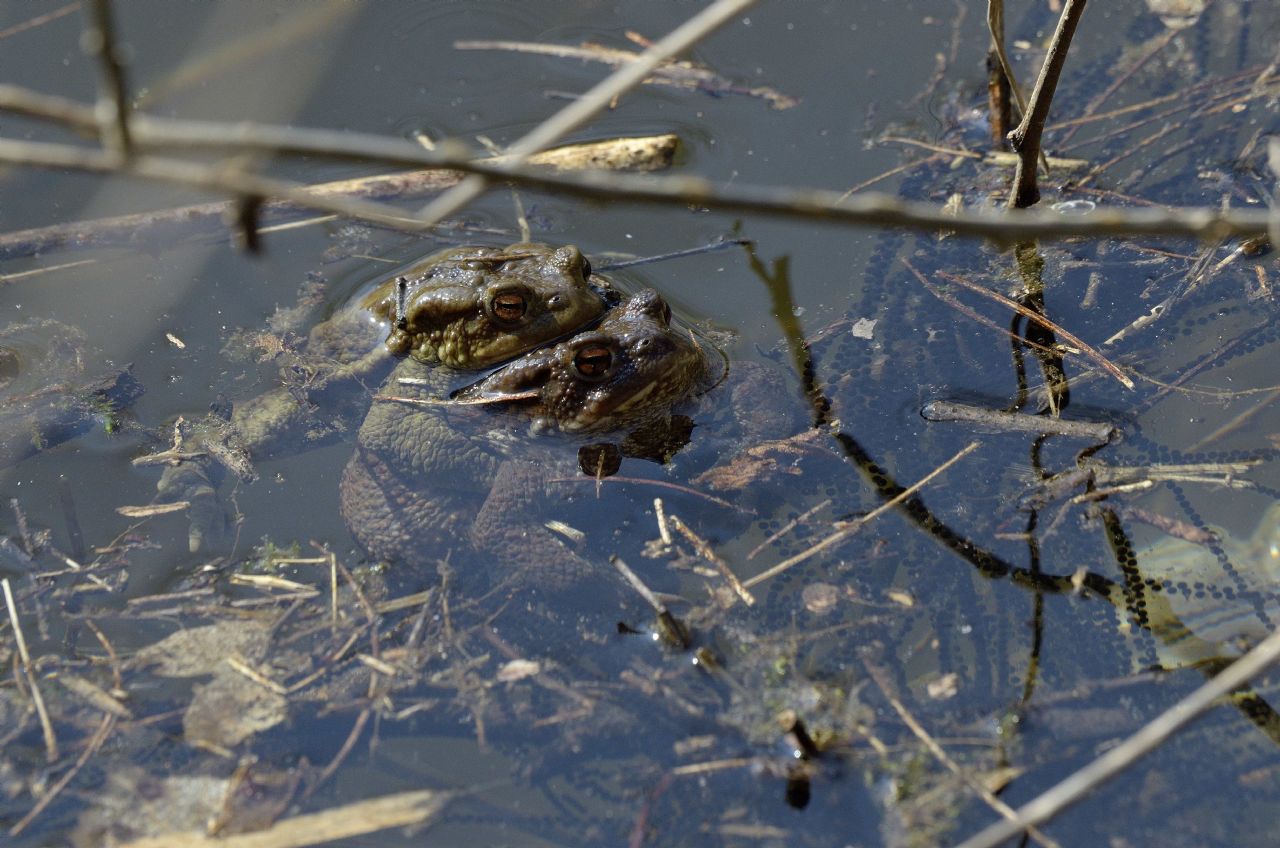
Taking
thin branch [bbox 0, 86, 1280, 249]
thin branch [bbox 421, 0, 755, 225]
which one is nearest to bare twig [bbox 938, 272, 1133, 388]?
thin branch [bbox 0, 86, 1280, 249]

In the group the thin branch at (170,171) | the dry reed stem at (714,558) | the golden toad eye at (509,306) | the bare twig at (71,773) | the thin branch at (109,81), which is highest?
the thin branch at (109,81)

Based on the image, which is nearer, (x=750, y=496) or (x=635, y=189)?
(x=635, y=189)

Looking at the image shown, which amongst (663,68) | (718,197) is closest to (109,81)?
(718,197)

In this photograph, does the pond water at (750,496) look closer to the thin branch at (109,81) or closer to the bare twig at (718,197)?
the bare twig at (718,197)

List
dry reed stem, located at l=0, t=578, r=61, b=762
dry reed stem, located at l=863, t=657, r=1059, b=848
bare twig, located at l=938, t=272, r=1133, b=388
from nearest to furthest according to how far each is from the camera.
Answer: dry reed stem, located at l=863, t=657, r=1059, b=848, dry reed stem, located at l=0, t=578, r=61, b=762, bare twig, located at l=938, t=272, r=1133, b=388

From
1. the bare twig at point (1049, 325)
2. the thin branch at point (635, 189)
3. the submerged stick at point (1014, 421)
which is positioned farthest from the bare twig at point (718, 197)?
the bare twig at point (1049, 325)

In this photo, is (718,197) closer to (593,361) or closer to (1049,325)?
(593,361)

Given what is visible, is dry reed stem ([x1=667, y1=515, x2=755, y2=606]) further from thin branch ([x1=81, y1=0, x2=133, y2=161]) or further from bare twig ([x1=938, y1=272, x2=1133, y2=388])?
thin branch ([x1=81, y1=0, x2=133, y2=161])
